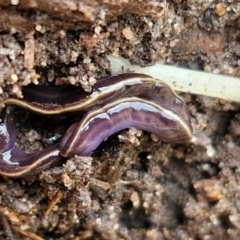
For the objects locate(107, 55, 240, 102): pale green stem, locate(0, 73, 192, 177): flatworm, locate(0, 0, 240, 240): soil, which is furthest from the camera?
locate(107, 55, 240, 102): pale green stem

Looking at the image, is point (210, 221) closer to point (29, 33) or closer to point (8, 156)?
point (8, 156)

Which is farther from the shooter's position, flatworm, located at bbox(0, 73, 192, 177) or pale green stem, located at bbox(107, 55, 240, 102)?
pale green stem, located at bbox(107, 55, 240, 102)

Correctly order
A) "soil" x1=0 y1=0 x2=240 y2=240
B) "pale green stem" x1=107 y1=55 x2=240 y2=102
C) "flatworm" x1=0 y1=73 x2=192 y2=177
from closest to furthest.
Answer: "soil" x1=0 y1=0 x2=240 y2=240, "flatworm" x1=0 y1=73 x2=192 y2=177, "pale green stem" x1=107 y1=55 x2=240 y2=102

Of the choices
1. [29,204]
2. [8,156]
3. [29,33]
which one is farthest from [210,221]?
[29,33]

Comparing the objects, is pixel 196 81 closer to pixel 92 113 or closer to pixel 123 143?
pixel 123 143

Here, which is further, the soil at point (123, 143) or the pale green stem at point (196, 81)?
the pale green stem at point (196, 81)

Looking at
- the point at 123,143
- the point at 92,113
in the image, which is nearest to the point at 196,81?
the point at 123,143

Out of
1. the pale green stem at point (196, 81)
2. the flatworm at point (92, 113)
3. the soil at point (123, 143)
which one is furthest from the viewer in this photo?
the pale green stem at point (196, 81)

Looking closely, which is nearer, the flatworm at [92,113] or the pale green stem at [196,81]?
the flatworm at [92,113]

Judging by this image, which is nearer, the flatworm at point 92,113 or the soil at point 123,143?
the soil at point 123,143

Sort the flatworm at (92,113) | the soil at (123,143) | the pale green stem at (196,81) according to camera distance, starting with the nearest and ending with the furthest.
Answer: the soil at (123,143) → the flatworm at (92,113) → the pale green stem at (196,81)
